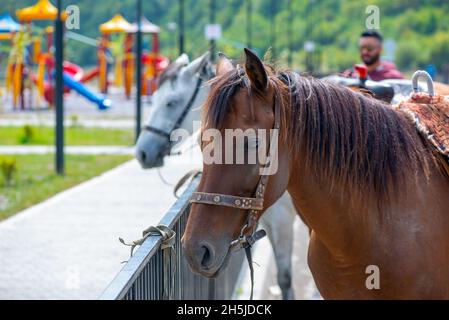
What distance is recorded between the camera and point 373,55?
8664 mm

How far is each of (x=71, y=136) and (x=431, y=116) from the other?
62.6 feet

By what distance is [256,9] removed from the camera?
62.0 metres

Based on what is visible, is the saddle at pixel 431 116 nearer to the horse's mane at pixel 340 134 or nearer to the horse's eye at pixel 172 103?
the horse's mane at pixel 340 134

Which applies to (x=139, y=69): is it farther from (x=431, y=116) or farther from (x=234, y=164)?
(x=234, y=164)

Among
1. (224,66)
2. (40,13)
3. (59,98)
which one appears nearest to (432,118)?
(224,66)

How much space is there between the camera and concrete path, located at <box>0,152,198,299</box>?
770cm

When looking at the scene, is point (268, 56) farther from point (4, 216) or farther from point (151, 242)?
point (4, 216)

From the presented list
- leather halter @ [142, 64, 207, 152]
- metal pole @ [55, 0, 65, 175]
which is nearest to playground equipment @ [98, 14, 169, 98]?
metal pole @ [55, 0, 65, 175]

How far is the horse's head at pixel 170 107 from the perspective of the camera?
7730 mm

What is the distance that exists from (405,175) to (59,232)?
21.9ft

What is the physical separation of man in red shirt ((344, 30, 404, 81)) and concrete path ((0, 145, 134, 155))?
10.9m

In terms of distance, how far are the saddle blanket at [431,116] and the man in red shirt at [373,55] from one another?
3965mm

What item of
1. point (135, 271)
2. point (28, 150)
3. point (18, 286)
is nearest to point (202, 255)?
point (135, 271)

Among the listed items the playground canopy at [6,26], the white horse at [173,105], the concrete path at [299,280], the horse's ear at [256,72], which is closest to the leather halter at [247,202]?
the horse's ear at [256,72]
